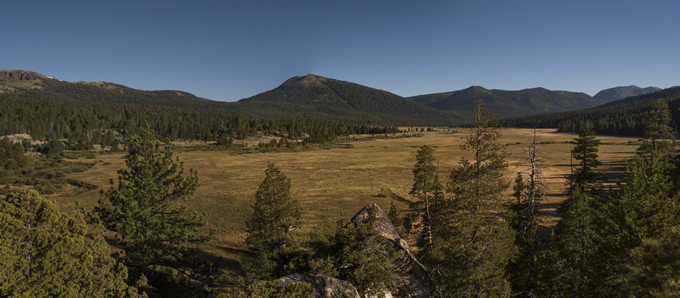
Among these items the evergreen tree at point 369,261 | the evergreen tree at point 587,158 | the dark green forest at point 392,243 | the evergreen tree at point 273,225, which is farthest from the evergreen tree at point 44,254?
the evergreen tree at point 587,158

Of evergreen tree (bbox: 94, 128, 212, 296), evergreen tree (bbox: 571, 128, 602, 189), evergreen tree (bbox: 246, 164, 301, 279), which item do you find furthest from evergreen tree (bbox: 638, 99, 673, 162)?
evergreen tree (bbox: 94, 128, 212, 296)

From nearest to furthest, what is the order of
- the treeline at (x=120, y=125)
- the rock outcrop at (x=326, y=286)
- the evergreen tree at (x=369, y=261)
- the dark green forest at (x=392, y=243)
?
the rock outcrop at (x=326, y=286)
the dark green forest at (x=392, y=243)
the evergreen tree at (x=369, y=261)
the treeline at (x=120, y=125)

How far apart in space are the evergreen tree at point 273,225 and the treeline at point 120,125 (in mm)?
120130

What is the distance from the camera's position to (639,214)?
14.0 meters

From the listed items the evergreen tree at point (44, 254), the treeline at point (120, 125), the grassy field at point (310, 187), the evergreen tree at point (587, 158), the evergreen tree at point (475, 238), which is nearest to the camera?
the evergreen tree at point (44, 254)

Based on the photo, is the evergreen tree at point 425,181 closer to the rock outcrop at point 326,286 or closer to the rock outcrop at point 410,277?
the rock outcrop at point 410,277

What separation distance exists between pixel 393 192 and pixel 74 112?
18279 cm

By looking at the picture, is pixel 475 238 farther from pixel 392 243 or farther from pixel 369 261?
pixel 369 261

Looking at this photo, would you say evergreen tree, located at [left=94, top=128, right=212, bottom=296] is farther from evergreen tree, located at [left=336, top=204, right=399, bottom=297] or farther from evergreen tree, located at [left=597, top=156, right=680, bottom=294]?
evergreen tree, located at [left=597, top=156, right=680, bottom=294]

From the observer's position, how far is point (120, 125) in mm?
159750

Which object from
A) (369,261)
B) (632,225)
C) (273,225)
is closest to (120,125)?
(273,225)

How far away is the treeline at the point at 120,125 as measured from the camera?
411 feet

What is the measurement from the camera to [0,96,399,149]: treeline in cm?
12519

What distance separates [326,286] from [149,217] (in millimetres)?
10085
